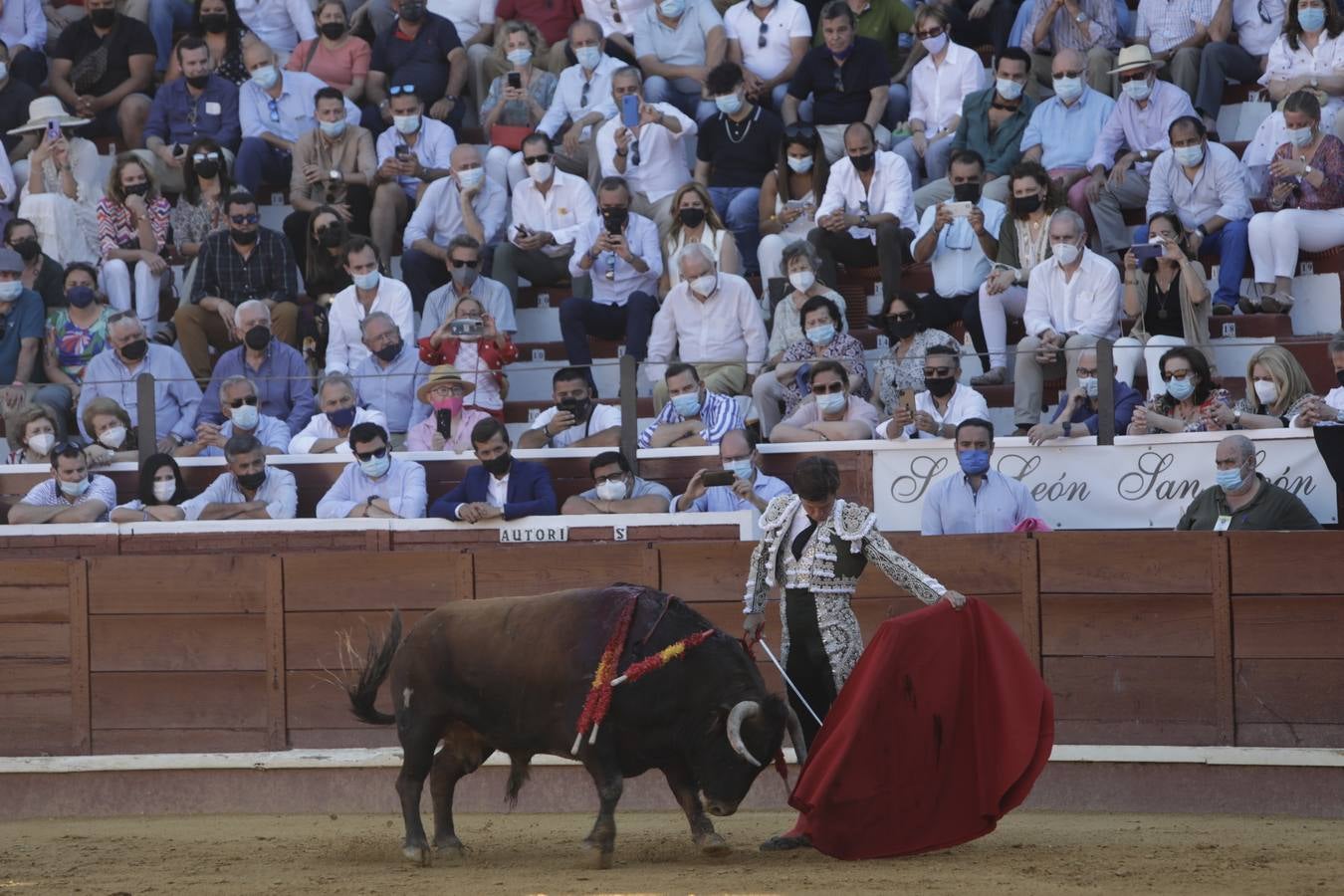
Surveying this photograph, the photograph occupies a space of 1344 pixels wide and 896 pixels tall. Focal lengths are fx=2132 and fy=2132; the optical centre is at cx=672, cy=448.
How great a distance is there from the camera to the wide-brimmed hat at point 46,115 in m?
13.5

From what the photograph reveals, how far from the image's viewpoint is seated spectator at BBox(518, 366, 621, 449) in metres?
10.6

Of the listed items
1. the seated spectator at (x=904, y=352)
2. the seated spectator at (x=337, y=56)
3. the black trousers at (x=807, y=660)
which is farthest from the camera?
the seated spectator at (x=337, y=56)

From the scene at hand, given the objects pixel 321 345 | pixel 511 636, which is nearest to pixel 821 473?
pixel 511 636

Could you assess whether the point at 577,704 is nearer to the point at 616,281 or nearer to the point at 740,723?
the point at 740,723

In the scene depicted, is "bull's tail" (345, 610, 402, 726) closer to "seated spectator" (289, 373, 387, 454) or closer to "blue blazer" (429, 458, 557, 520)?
"blue blazer" (429, 458, 557, 520)

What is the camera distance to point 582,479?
10414mm

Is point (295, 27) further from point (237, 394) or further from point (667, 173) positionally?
point (237, 394)

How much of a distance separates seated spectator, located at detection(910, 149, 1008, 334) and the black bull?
4.29 m

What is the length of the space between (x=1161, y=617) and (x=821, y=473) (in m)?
2.15

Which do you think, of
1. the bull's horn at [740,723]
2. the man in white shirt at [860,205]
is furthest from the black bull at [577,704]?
the man in white shirt at [860,205]

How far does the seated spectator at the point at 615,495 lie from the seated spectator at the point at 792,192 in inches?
84.4

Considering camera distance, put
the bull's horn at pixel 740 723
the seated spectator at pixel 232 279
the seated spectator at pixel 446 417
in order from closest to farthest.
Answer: the bull's horn at pixel 740 723 < the seated spectator at pixel 446 417 < the seated spectator at pixel 232 279

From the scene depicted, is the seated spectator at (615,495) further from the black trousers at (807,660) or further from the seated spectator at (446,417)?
the black trousers at (807,660)

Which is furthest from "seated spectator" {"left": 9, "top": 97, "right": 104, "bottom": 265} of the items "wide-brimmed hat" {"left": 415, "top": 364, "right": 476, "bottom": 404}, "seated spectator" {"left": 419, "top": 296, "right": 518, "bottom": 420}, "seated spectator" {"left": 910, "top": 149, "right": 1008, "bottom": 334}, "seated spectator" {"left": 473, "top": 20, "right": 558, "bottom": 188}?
"seated spectator" {"left": 910, "top": 149, "right": 1008, "bottom": 334}
